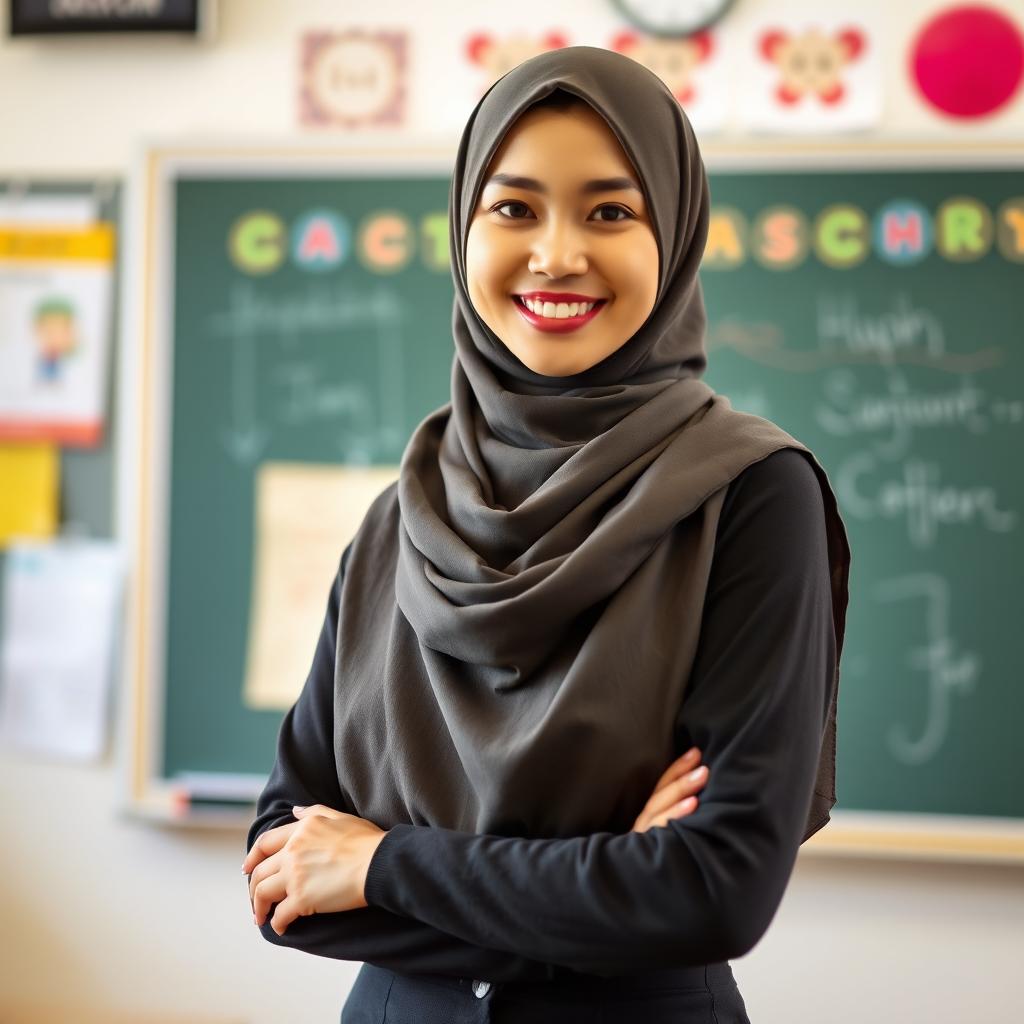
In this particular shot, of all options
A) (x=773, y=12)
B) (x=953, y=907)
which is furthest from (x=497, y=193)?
(x=953, y=907)

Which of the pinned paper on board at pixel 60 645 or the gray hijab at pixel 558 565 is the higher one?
the gray hijab at pixel 558 565

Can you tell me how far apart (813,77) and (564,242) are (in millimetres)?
1496

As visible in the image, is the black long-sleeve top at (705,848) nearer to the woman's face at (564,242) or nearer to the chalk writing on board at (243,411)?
the woman's face at (564,242)

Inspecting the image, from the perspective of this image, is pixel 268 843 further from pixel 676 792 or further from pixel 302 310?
pixel 302 310

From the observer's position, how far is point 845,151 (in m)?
2.26

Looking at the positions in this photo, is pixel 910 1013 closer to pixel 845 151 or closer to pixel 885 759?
pixel 885 759

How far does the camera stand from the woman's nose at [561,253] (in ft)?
3.34

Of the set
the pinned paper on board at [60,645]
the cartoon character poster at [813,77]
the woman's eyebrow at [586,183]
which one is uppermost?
the cartoon character poster at [813,77]

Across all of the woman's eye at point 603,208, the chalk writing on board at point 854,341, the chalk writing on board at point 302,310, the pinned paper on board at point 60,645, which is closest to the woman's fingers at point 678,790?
the woman's eye at point 603,208

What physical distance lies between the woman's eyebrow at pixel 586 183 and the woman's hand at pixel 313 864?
22.4 inches

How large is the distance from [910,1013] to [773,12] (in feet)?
6.14

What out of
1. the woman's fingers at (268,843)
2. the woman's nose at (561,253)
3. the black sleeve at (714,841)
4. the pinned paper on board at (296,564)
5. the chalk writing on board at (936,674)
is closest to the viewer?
the black sleeve at (714,841)

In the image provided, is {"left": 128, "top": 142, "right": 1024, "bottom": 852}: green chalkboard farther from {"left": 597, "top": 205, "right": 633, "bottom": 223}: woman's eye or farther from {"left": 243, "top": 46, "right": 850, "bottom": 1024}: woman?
{"left": 597, "top": 205, "right": 633, "bottom": 223}: woman's eye

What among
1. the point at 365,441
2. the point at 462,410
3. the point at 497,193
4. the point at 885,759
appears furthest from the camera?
the point at 365,441
